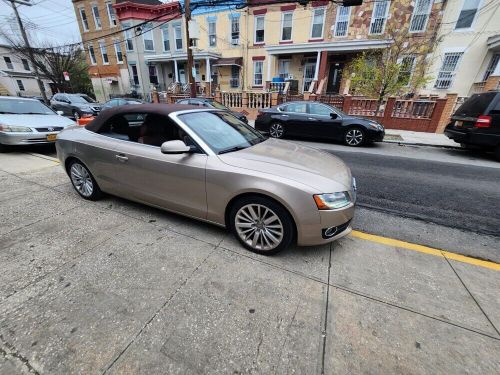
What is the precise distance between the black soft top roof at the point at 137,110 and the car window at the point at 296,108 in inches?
248

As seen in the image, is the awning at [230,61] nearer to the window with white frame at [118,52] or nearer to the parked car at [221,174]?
the window with white frame at [118,52]

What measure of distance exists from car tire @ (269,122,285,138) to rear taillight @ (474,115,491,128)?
5.58 m

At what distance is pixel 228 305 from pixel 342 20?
1853 cm

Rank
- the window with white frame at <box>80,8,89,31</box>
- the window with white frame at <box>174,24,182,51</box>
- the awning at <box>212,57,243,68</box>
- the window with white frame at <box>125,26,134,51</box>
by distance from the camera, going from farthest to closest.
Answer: the window with white frame at <box>80,8,89,31</box>
the window with white frame at <box>125,26,134,51</box>
the window with white frame at <box>174,24,182,51</box>
the awning at <box>212,57,243,68</box>

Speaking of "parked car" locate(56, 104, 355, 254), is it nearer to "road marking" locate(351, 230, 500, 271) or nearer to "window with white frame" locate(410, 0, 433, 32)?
"road marking" locate(351, 230, 500, 271)

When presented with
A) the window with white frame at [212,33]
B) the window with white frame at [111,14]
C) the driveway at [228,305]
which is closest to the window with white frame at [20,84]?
the window with white frame at [111,14]

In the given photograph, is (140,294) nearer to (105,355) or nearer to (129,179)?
(105,355)

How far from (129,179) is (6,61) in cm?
4951

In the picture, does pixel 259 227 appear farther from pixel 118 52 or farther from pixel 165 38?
pixel 118 52

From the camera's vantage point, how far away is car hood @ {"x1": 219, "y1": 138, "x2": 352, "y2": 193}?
7.67 ft

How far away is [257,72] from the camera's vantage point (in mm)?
19000

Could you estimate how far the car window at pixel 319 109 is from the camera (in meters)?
8.39

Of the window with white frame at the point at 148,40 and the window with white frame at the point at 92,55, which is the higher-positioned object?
the window with white frame at the point at 148,40

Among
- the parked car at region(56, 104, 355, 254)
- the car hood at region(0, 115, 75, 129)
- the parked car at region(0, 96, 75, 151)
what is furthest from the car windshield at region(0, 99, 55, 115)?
the parked car at region(56, 104, 355, 254)
